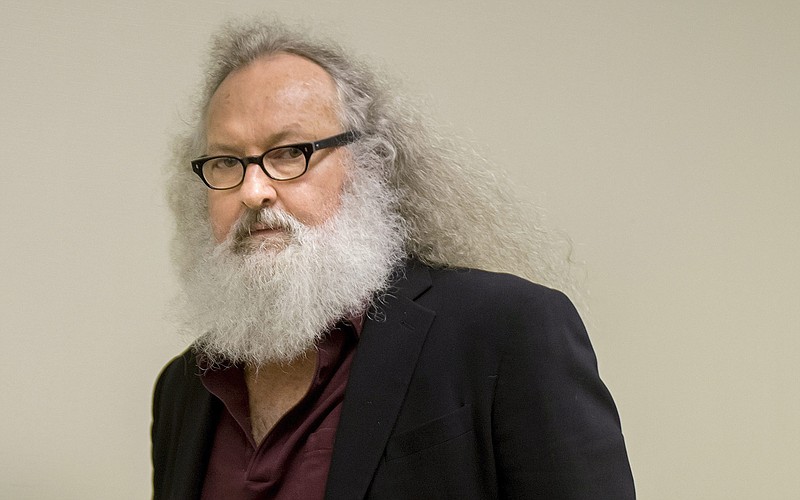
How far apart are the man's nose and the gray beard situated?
0.07 ft

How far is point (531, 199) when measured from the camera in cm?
251

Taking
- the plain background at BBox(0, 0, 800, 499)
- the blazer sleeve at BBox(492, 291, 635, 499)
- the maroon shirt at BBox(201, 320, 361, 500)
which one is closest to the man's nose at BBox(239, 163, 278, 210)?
the maroon shirt at BBox(201, 320, 361, 500)

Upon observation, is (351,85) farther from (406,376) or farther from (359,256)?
(406,376)

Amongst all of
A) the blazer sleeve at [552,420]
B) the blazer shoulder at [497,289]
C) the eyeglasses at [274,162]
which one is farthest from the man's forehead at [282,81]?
the blazer sleeve at [552,420]

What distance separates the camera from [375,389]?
1.57m

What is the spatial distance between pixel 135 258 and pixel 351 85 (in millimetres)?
968

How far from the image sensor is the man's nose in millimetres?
1707

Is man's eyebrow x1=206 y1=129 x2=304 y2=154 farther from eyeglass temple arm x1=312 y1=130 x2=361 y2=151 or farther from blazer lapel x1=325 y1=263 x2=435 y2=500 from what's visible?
blazer lapel x1=325 y1=263 x2=435 y2=500

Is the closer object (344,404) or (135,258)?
(344,404)

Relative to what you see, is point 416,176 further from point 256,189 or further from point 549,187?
point 549,187

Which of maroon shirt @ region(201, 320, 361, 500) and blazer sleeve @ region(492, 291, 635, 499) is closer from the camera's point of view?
blazer sleeve @ region(492, 291, 635, 499)

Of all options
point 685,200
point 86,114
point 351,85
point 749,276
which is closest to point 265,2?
point 86,114

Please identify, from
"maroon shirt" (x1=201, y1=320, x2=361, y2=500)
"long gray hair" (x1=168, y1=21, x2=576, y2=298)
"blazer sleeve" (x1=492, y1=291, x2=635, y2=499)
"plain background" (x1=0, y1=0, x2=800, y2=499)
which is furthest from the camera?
"plain background" (x1=0, y1=0, x2=800, y2=499)

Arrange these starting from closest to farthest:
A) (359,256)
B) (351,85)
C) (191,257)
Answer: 1. (359,256)
2. (351,85)
3. (191,257)
